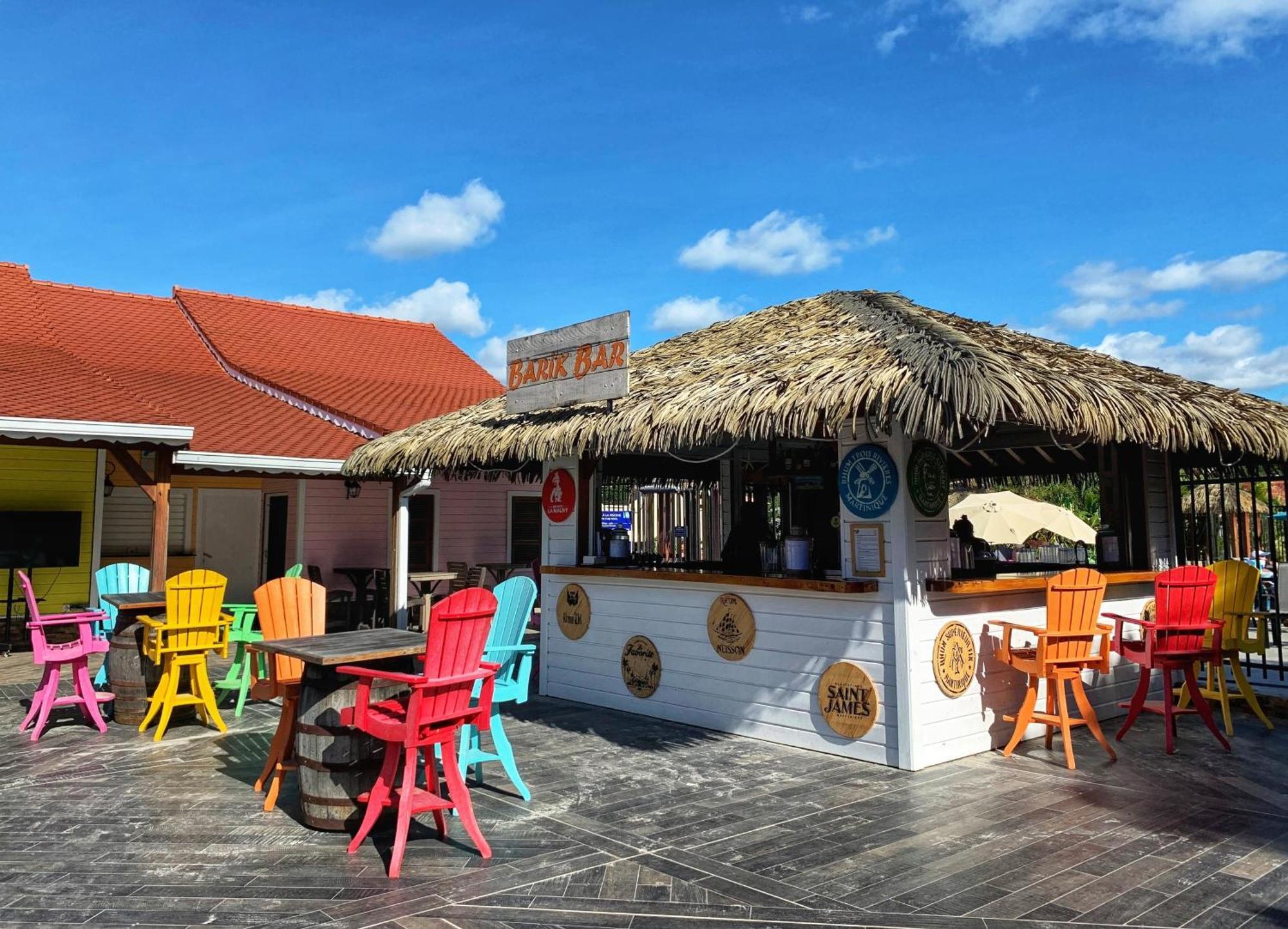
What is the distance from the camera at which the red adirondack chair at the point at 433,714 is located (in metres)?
3.96

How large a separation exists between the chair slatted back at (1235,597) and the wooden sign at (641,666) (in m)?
4.14

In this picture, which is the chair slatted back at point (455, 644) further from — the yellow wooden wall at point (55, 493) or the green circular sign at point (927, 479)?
the yellow wooden wall at point (55, 493)

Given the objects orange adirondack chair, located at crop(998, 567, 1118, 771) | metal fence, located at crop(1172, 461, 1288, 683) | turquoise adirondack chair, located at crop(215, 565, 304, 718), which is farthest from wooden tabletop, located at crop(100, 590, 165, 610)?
metal fence, located at crop(1172, 461, 1288, 683)

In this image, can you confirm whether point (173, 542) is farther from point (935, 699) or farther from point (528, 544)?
point (935, 699)

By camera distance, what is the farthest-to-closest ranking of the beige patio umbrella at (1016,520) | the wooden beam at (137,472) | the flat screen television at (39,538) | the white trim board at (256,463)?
the beige patio umbrella at (1016,520) → the flat screen television at (39,538) → the white trim board at (256,463) → the wooden beam at (137,472)

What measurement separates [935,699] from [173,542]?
1154 centimetres

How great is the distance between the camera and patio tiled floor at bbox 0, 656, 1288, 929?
3398 mm

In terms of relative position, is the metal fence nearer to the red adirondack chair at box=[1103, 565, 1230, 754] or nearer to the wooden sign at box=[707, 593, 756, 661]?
the red adirondack chair at box=[1103, 565, 1230, 754]

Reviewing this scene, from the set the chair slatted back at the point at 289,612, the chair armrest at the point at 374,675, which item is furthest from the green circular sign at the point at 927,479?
the chair slatted back at the point at 289,612

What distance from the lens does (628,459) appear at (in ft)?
33.4

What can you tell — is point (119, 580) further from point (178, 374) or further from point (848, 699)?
point (848, 699)

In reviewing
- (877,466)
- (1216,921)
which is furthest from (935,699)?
(1216,921)

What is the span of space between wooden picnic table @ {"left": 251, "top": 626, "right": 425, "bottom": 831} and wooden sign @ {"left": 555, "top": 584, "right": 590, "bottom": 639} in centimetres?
327

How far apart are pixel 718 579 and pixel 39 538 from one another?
9112 mm
